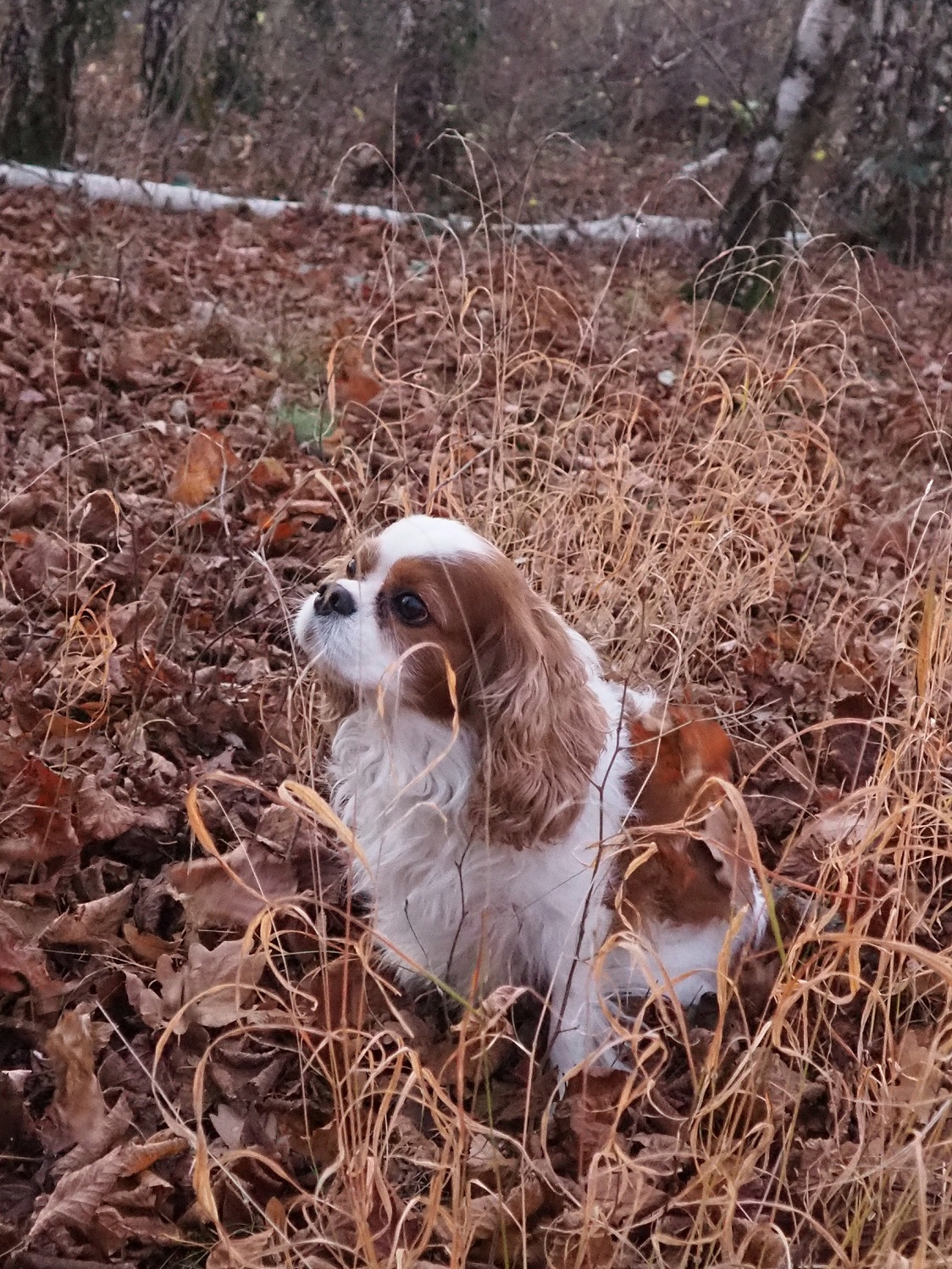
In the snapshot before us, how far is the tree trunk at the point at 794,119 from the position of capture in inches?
252

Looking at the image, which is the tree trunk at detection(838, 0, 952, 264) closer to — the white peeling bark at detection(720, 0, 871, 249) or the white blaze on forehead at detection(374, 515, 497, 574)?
the white peeling bark at detection(720, 0, 871, 249)

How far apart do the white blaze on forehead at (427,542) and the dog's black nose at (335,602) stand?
9cm

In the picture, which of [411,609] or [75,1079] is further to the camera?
[411,609]

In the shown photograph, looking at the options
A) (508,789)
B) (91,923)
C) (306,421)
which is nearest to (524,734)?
(508,789)

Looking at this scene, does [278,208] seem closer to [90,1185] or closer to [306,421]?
[306,421]

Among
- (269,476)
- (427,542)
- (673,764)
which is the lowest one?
(269,476)

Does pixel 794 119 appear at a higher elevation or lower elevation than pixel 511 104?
higher

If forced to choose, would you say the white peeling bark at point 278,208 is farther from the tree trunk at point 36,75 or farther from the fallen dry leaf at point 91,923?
the fallen dry leaf at point 91,923

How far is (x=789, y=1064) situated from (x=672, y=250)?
6747mm

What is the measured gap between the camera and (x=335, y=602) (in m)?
2.18

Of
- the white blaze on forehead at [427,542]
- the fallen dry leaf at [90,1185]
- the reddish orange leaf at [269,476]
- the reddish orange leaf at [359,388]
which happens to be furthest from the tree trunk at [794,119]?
the fallen dry leaf at [90,1185]

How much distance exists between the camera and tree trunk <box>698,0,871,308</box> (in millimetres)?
6395

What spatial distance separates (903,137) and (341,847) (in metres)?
7.85

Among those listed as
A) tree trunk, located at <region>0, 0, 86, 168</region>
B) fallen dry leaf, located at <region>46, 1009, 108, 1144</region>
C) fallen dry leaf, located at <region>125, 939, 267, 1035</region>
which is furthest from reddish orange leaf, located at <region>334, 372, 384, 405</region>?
tree trunk, located at <region>0, 0, 86, 168</region>
